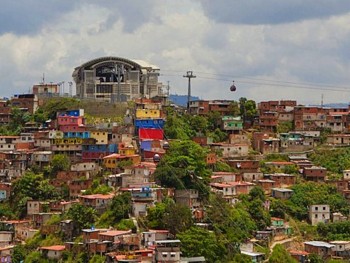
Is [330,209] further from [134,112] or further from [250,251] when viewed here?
[134,112]

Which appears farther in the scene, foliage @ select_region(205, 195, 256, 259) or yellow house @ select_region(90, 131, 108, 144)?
yellow house @ select_region(90, 131, 108, 144)

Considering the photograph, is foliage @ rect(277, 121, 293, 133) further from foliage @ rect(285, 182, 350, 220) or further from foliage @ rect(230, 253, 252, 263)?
foliage @ rect(230, 253, 252, 263)

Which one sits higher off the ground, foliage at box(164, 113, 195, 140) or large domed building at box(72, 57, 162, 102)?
large domed building at box(72, 57, 162, 102)

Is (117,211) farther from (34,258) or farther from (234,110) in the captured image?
(234,110)

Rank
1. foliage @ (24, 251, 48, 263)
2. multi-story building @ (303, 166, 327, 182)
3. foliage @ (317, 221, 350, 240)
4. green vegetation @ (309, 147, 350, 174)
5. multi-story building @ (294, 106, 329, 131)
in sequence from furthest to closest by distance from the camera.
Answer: multi-story building @ (294, 106, 329, 131)
green vegetation @ (309, 147, 350, 174)
multi-story building @ (303, 166, 327, 182)
foliage @ (317, 221, 350, 240)
foliage @ (24, 251, 48, 263)

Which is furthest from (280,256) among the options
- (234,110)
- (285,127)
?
→ (234,110)

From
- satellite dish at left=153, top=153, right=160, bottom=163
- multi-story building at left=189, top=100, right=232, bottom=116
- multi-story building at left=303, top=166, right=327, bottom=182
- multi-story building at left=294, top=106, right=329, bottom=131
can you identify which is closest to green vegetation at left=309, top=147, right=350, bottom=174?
multi-story building at left=303, top=166, right=327, bottom=182

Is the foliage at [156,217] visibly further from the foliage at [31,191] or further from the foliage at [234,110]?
the foliage at [234,110]
